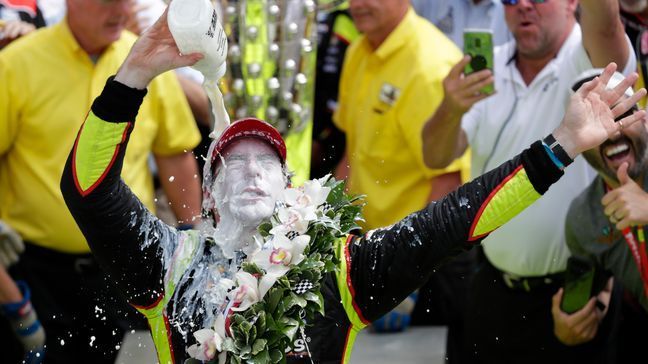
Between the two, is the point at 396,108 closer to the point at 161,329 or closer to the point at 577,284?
the point at 577,284

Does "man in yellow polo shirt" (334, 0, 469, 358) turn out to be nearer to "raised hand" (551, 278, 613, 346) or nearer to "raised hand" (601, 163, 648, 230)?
"raised hand" (551, 278, 613, 346)

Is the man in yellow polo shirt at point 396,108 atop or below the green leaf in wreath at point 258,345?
below

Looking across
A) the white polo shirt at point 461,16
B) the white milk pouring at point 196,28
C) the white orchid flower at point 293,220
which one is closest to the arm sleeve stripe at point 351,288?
the white orchid flower at point 293,220

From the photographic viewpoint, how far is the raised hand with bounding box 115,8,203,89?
13.8 ft

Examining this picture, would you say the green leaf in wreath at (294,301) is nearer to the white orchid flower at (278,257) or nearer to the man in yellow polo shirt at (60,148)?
the white orchid flower at (278,257)

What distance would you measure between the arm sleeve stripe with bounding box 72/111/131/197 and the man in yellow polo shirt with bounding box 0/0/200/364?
74.8 inches

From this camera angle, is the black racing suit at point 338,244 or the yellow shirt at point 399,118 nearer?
the black racing suit at point 338,244

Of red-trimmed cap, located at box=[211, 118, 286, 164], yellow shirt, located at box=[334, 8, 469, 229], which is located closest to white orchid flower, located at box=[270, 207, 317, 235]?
red-trimmed cap, located at box=[211, 118, 286, 164]

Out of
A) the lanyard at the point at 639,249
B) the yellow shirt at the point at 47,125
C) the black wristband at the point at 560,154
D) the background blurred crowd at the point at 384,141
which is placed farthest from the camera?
the yellow shirt at the point at 47,125

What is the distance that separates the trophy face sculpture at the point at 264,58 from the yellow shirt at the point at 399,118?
0.35 meters

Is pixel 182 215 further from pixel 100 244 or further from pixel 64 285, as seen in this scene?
pixel 100 244

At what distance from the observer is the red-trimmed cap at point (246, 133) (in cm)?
452

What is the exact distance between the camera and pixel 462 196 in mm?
4266

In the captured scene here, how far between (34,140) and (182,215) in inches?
30.3
